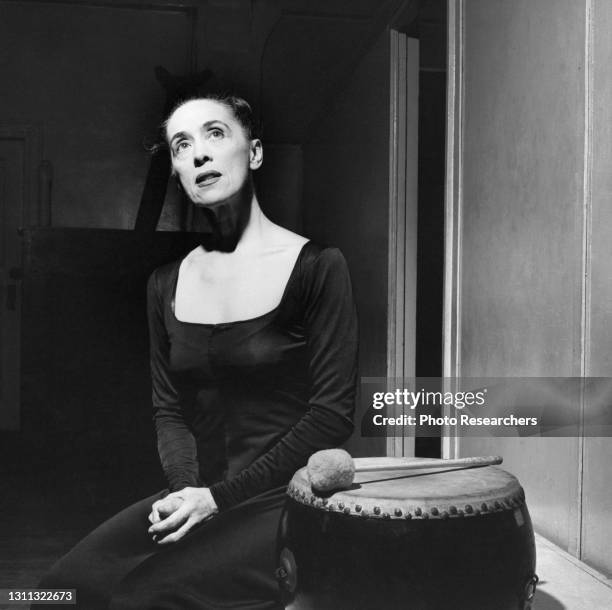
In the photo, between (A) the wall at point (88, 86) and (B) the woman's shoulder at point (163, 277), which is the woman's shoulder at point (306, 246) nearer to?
(B) the woman's shoulder at point (163, 277)

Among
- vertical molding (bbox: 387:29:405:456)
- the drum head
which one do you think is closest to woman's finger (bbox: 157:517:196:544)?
the drum head

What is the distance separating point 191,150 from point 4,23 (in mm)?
556

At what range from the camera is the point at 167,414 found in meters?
1.45

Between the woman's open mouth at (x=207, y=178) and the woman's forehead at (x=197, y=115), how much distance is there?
0.33ft

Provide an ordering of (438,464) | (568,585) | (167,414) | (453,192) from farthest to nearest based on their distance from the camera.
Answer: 1. (453,192)
2. (167,414)
3. (568,585)
4. (438,464)

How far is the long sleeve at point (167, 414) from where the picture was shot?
145 centimetres

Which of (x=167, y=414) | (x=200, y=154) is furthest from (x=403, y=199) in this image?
(x=167, y=414)

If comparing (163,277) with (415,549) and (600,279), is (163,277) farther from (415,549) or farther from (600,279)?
(600,279)

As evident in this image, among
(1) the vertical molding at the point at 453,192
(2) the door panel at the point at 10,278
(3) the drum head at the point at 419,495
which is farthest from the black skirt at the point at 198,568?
(1) the vertical molding at the point at 453,192

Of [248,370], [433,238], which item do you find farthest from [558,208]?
[248,370]

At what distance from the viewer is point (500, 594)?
3.52 feet

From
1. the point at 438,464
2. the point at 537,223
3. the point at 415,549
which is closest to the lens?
the point at 415,549

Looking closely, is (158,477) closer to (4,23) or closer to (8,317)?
(8,317)

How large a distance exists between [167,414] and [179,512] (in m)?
0.21
